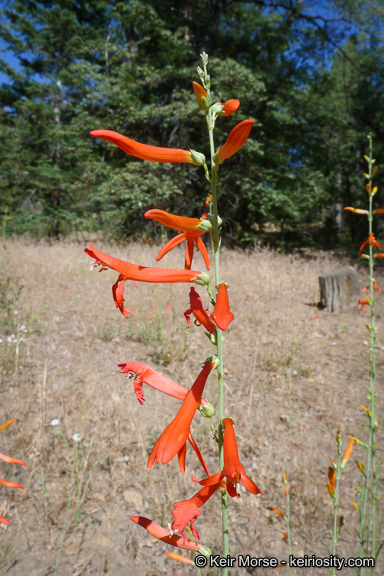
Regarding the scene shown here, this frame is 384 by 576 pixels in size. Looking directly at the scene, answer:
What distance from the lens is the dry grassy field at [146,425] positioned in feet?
6.00

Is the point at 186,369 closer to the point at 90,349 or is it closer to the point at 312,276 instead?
the point at 90,349

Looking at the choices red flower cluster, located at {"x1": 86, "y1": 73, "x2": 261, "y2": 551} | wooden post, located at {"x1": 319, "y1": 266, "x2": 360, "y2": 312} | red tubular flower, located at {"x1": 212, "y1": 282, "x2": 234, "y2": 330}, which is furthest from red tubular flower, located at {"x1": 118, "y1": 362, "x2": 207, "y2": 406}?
wooden post, located at {"x1": 319, "y1": 266, "x2": 360, "y2": 312}

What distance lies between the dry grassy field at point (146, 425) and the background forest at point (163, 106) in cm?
627

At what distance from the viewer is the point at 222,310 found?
650 millimetres

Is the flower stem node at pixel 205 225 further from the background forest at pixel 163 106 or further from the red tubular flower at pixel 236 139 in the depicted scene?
the background forest at pixel 163 106

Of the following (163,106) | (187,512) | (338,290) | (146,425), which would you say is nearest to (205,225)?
(187,512)

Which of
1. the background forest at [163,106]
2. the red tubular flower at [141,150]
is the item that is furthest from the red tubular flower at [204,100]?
the background forest at [163,106]

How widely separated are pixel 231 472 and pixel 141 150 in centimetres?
76

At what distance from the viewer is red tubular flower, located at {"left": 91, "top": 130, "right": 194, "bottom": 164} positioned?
2.38 ft

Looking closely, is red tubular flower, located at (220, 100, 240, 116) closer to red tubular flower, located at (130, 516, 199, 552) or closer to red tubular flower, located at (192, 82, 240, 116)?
red tubular flower, located at (192, 82, 240, 116)

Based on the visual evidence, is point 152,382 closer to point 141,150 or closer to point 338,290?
point 141,150

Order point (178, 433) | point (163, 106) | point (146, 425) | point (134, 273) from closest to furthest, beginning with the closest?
point (178, 433)
point (134, 273)
point (146, 425)
point (163, 106)

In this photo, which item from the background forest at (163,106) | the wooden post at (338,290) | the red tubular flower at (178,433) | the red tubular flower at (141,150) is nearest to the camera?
the red tubular flower at (178,433)

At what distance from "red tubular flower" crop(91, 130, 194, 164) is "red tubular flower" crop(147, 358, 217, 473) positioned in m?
0.54
